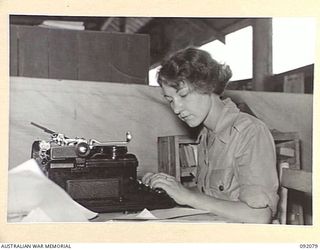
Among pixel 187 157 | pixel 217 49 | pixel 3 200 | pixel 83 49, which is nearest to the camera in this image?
pixel 3 200

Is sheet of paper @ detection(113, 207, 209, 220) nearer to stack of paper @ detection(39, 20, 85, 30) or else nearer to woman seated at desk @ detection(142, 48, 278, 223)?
woman seated at desk @ detection(142, 48, 278, 223)

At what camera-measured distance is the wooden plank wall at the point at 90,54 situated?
0.97 meters

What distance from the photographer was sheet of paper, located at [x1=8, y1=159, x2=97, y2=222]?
2.15ft

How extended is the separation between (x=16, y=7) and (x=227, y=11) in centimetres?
29

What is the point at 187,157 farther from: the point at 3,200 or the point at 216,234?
the point at 3,200

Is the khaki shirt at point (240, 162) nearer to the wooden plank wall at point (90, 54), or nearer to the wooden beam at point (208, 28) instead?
the wooden beam at point (208, 28)

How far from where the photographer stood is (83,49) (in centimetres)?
111

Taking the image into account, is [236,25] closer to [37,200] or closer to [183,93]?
[183,93]

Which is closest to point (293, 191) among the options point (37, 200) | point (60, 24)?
point (37, 200)

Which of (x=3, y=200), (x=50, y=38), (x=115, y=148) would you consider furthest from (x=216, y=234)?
(x=50, y=38)

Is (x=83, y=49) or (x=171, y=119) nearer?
(x=171, y=119)

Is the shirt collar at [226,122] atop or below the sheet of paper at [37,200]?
atop

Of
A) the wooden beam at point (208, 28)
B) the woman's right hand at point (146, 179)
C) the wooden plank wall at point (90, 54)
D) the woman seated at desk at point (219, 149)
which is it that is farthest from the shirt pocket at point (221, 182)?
the wooden plank wall at point (90, 54)

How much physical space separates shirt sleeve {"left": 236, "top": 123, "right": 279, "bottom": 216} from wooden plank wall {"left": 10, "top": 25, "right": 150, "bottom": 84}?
394 mm
